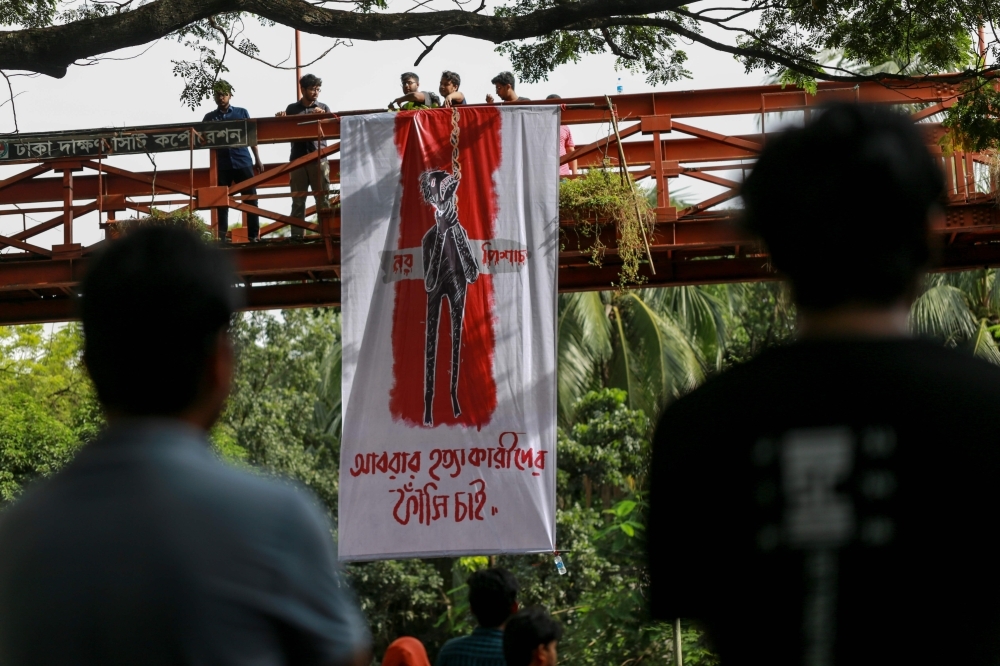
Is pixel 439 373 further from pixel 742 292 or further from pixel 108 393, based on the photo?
pixel 742 292

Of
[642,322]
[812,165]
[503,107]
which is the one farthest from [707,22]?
[642,322]

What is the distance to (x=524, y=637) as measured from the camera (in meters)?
5.09

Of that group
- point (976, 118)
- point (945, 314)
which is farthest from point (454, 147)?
point (945, 314)

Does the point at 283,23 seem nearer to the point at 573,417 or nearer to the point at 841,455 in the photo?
the point at 841,455

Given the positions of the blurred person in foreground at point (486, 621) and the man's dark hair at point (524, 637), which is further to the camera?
the blurred person in foreground at point (486, 621)

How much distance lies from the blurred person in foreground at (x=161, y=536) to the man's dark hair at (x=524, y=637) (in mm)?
3219

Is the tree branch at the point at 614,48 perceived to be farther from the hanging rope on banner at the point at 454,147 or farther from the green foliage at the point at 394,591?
the green foliage at the point at 394,591

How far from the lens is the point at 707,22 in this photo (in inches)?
364

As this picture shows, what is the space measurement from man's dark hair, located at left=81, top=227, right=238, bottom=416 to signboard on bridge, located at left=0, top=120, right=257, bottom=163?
383 inches

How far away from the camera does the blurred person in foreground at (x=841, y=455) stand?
1.76 m

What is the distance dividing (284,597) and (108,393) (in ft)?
1.45

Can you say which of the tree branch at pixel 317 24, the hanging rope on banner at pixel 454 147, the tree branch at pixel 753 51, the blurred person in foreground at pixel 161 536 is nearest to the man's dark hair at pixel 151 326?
the blurred person in foreground at pixel 161 536

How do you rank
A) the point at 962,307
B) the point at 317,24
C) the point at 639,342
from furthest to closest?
the point at 639,342
the point at 962,307
the point at 317,24

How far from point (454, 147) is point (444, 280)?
1194 millimetres
